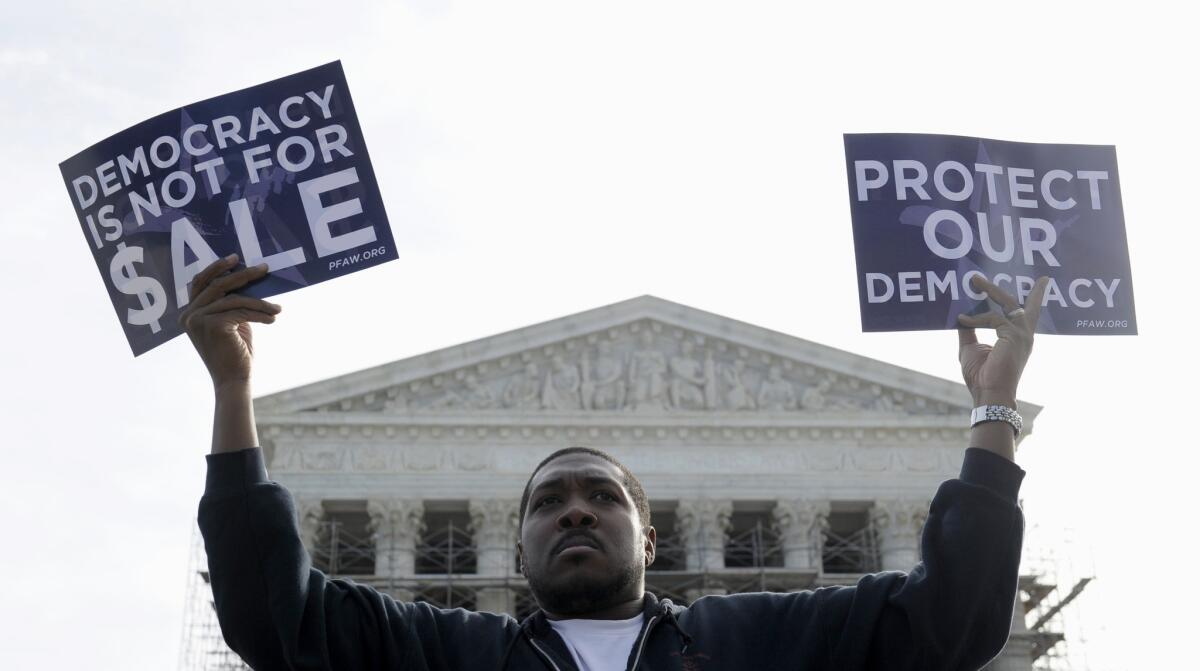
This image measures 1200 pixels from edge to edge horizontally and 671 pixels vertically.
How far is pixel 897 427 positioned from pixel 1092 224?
37367 millimetres

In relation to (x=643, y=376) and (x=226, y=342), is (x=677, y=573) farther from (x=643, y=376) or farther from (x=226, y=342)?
(x=226, y=342)

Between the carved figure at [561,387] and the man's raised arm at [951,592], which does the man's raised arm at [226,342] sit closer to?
the man's raised arm at [951,592]

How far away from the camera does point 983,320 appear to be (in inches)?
246

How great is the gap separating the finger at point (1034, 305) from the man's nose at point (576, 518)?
1.85m

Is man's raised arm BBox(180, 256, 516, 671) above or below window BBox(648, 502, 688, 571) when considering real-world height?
above

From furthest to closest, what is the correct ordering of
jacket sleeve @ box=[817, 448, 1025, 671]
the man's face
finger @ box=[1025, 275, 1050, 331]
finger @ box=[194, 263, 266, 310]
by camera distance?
finger @ box=[1025, 275, 1050, 331] < finger @ box=[194, 263, 266, 310] < the man's face < jacket sleeve @ box=[817, 448, 1025, 671]

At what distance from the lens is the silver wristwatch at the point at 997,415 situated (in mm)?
5296

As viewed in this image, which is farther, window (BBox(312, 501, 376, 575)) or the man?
window (BBox(312, 501, 376, 575))

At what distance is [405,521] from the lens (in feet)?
138

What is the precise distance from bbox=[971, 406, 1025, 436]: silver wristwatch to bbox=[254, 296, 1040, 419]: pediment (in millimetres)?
38181

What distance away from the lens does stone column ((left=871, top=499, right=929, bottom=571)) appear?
43000 millimetres

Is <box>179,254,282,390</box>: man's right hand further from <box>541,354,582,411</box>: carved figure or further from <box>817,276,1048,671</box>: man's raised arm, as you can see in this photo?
<box>541,354,582,411</box>: carved figure

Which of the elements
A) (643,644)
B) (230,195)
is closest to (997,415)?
(643,644)

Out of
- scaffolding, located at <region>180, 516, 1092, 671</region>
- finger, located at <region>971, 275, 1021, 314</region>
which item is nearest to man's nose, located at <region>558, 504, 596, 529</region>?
finger, located at <region>971, 275, 1021, 314</region>
